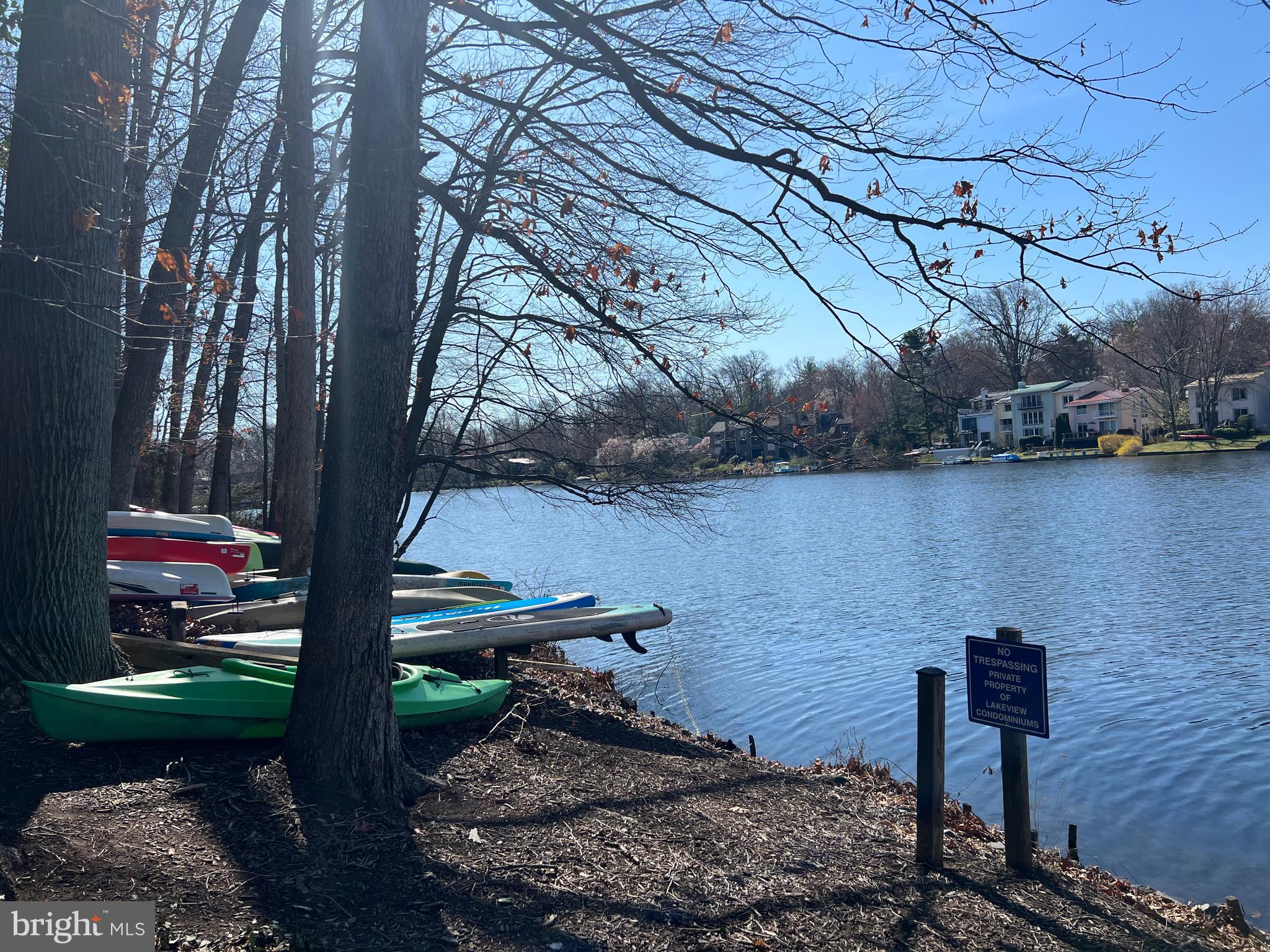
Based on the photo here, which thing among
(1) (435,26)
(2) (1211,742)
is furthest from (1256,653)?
(1) (435,26)

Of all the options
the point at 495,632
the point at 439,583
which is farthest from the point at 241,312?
the point at 495,632

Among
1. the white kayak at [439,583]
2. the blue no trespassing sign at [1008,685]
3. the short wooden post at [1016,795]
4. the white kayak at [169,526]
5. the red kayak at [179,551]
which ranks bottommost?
the short wooden post at [1016,795]

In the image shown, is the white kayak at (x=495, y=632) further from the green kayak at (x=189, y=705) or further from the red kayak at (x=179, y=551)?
the red kayak at (x=179, y=551)

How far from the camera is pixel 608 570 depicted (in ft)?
76.0

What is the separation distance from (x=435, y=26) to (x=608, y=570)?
15314mm

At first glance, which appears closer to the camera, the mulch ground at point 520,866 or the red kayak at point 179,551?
the mulch ground at point 520,866

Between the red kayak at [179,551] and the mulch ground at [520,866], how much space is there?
6881mm

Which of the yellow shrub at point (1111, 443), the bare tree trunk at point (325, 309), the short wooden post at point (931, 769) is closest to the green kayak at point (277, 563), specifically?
the bare tree trunk at point (325, 309)

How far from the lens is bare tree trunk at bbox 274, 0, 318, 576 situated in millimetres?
9992

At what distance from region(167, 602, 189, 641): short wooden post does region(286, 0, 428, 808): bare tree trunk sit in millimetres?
3375

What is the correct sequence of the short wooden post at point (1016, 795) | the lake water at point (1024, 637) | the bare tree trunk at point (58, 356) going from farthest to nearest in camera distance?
the lake water at point (1024, 637) < the bare tree trunk at point (58, 356) < the short wooden post at point (1016, 795)

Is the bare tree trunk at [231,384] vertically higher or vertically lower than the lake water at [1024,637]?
higher

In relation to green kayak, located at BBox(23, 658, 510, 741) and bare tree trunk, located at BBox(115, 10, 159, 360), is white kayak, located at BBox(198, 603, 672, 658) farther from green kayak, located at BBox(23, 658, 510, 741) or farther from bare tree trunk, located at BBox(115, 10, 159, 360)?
bare tree trunk, located at BBox(115, 10, 159, 360)

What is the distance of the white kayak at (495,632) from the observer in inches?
316
